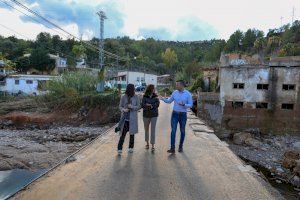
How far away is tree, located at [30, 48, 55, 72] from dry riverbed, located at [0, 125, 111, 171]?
120 ft

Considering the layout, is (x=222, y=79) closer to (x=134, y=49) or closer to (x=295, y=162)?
(x=295, y=162)

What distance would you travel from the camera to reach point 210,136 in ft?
42.0

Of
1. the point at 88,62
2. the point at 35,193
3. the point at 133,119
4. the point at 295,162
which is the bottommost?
the point at 295,162

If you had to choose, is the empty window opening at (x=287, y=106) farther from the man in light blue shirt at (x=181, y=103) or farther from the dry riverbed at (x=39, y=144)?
the man in light blue shirt at (x=181, y=103)

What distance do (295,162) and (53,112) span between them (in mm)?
19911

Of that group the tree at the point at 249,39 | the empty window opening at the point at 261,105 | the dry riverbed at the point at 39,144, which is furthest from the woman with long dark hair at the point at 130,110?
the tree at the point at 249,39

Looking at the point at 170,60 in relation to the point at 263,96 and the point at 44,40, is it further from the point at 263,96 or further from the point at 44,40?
the point at 263,96

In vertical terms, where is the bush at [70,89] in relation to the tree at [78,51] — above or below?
below

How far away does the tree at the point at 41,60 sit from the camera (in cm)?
6035

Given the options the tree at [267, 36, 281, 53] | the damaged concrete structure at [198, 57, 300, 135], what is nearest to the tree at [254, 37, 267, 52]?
the tree at [267, 36, 281, 53]

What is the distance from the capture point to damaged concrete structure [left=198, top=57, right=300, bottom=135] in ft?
90.2

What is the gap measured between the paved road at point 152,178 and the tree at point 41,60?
5443cm

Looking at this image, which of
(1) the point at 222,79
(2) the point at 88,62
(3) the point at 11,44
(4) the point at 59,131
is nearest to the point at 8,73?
(3) the point at 11,44

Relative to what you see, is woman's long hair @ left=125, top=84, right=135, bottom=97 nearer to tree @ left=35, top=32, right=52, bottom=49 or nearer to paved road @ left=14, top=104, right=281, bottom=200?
paved road @ left=14, top=104, right=281, bottom=200
